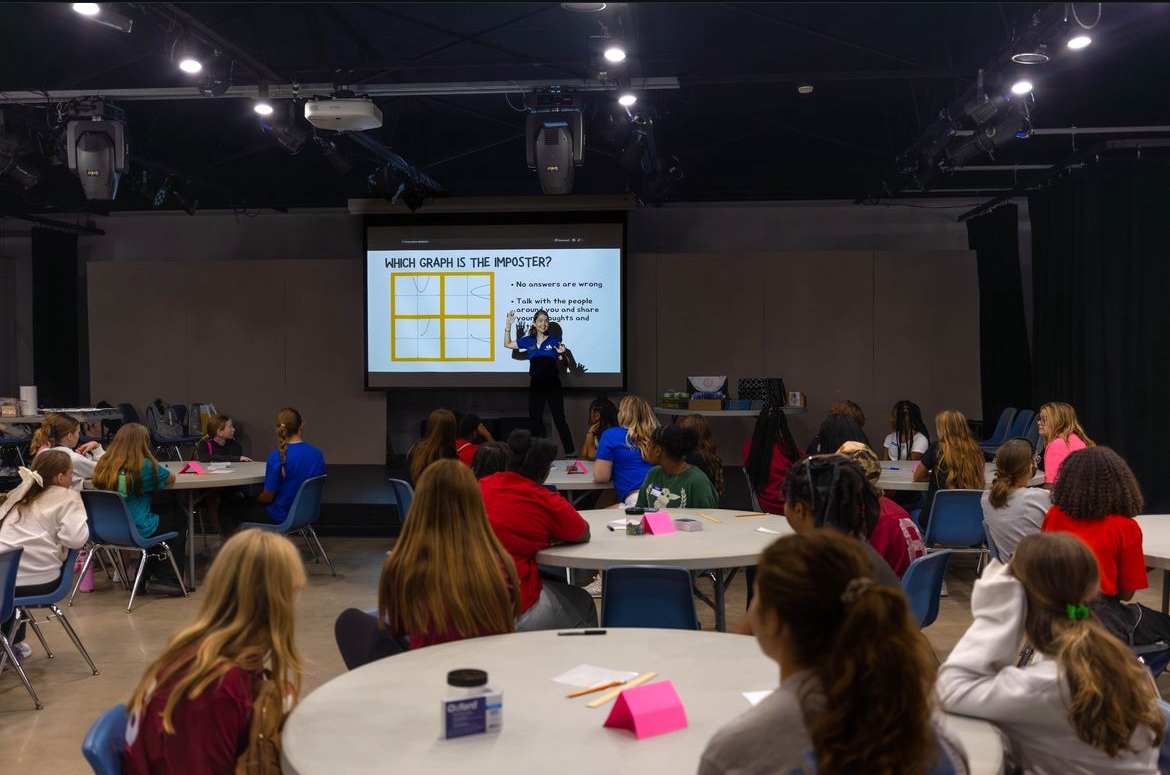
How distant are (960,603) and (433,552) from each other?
4565 millimetres

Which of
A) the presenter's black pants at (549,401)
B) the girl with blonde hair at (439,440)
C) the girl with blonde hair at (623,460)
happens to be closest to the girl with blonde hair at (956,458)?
the girl with blonde hair at (623,460)

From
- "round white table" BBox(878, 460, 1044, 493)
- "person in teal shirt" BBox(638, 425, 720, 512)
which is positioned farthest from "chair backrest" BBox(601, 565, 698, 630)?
"round white table" BBox(878, 460, 1044, 493)

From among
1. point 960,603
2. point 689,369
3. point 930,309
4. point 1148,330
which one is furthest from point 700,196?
point 960,603

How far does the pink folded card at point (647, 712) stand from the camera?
2.03 m

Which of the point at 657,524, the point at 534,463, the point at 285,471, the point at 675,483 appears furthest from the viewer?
the point at 285,471

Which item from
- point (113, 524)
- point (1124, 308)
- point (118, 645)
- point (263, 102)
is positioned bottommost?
point (118, 645)

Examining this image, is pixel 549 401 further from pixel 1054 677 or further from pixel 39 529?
pixel 1054 677

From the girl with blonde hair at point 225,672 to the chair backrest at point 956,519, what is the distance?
4567mm

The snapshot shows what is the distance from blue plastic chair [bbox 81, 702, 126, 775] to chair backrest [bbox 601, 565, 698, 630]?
1839 mm

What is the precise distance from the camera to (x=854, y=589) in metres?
1.36

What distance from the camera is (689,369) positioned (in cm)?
1238

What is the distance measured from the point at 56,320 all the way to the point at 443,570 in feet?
43.7

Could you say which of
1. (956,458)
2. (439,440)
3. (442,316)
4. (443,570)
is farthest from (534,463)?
(442,316)

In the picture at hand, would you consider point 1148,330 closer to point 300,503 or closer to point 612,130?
point 612,130
